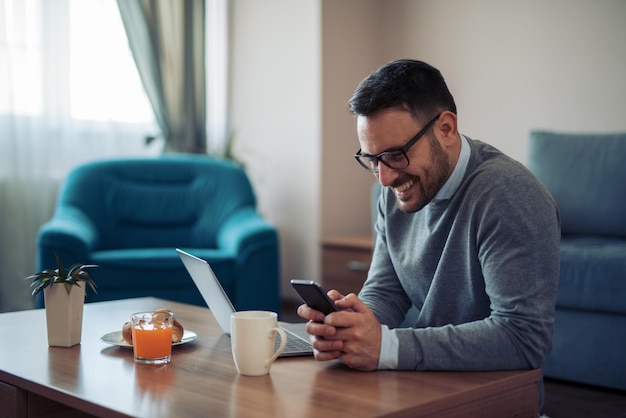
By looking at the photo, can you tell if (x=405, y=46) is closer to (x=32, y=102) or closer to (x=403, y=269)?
(x=32, y=102)

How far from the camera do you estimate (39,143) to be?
4.07 m

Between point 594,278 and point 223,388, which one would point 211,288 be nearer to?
point 223,388

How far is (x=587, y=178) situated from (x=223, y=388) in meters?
2.42

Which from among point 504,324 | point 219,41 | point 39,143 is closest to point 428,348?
point 504,324

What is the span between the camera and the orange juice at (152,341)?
4.54 ft

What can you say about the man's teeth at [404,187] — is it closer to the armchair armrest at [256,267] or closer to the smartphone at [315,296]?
the smartphone at [315,296]

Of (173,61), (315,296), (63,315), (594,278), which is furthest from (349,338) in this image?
(173,61)

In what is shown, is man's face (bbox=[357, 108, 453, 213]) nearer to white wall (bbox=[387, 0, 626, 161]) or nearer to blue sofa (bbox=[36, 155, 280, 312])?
blue sofa (bbox=[36, 155, 280, 312])

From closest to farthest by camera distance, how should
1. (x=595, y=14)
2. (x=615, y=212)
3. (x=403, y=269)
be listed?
(x=403, y=269)
(x=615, y=212)
(x=595, y=14)

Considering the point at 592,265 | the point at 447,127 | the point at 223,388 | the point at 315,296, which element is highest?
the point at 447,127

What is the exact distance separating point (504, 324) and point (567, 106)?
2.70 metres

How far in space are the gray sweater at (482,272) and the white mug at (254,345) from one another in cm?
21

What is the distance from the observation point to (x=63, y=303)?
156 cm

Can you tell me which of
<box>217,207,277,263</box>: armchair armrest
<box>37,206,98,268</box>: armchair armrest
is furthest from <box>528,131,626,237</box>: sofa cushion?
<box>37,206,98,268</box>: armchair armrest
